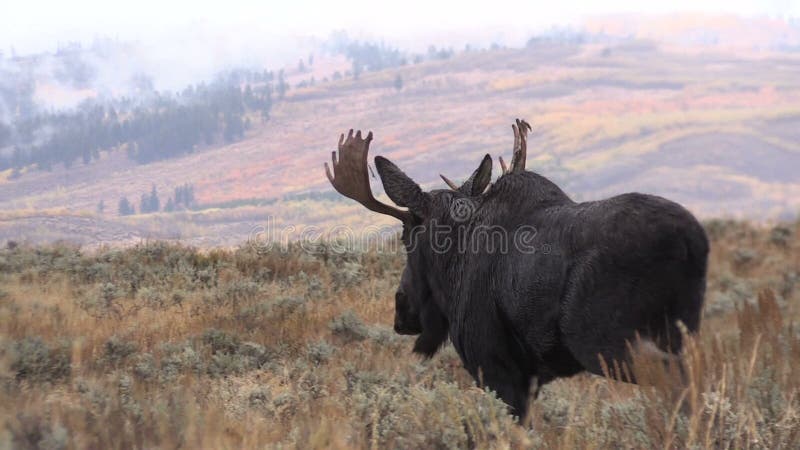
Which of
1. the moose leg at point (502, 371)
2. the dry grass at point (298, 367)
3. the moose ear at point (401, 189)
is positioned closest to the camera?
the dry grass at point (298, 367)

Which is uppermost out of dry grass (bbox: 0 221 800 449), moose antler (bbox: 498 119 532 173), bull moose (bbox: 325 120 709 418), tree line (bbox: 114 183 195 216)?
moose antler (bbox: 498 119 532 173)

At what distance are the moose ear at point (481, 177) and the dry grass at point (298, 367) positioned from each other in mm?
1456

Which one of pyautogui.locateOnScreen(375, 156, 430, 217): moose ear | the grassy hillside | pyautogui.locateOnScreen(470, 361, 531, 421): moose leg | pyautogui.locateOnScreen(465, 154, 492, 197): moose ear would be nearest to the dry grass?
pyautogui.locateOnScreen(470, 361, 531, 421): moose leg

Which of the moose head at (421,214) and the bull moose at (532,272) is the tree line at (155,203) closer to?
the moose head at (421,214)

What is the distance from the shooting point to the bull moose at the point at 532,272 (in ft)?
14.3

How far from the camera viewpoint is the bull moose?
4363mm

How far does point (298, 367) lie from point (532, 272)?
9.90ft

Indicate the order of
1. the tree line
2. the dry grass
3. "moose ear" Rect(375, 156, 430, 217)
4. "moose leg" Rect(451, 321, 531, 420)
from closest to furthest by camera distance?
1. the dry grass
2. "moose leg" Rect(451, 321, 531, 420)
3. "moose ear" Rect(375, 156, 430, 217)
4. the tree line

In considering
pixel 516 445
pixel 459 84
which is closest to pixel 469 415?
pixel 516 445

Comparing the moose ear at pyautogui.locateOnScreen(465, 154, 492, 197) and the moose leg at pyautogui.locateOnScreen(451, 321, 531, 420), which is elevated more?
the moose ear at pyautogui.locateOnScreen(465, 154, 492, 197)

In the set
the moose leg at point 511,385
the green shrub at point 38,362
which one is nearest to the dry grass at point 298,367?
the green shrub at point 38,362

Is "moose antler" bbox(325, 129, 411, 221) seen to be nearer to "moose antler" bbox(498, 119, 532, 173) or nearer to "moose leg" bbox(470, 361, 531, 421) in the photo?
"moose antler" bbox(498, 119, 532, 173)

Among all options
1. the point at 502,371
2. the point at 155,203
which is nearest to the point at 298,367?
the point at 502,371

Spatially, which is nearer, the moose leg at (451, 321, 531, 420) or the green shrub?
the moose leg at (451, 321, 531, 420)
